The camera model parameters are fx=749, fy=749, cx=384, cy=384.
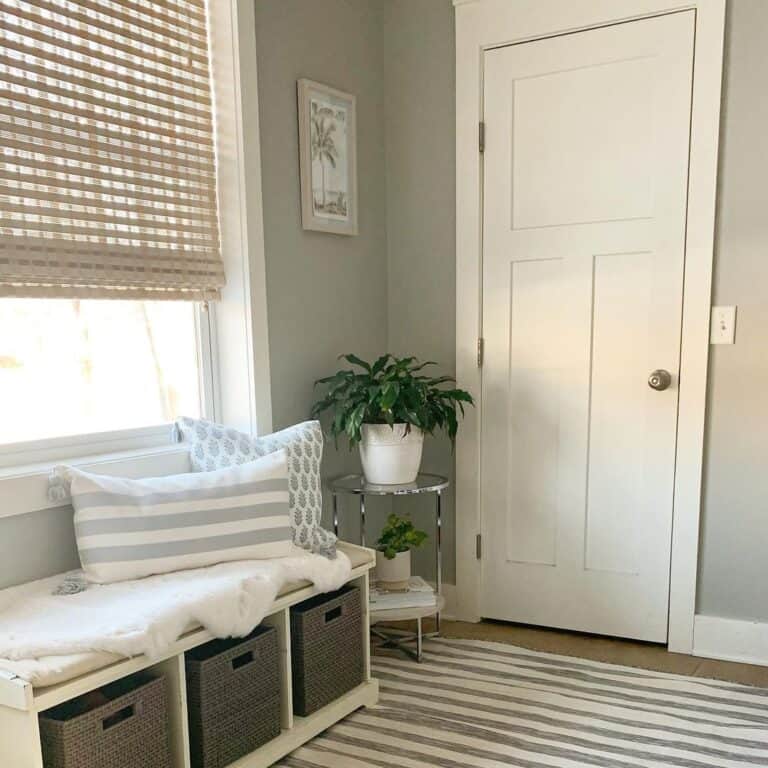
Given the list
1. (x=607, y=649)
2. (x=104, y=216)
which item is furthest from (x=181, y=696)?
(x=607, y=649)

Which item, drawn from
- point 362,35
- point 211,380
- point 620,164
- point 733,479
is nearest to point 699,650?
point 733,479

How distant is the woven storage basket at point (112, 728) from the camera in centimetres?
144

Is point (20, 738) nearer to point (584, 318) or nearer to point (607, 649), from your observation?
point (607, 649)

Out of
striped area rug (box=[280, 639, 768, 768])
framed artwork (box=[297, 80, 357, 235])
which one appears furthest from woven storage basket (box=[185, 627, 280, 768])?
framed artwork (box=[297, 80, 357, 235])

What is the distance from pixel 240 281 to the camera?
2.34 metres

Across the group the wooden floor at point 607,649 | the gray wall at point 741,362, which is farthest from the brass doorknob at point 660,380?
the wooden floor at point 607,649

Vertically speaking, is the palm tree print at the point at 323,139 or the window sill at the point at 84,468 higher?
the palm tree print at the point at 323,139

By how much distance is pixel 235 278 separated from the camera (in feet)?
7.70

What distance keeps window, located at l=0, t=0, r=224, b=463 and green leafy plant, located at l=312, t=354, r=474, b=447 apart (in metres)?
0.44

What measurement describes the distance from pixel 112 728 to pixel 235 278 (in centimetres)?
132

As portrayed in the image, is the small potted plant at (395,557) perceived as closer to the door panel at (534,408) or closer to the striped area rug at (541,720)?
the striped area rug at (541,720)

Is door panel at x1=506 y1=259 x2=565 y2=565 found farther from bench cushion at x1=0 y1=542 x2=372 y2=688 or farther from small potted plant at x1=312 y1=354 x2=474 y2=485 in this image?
bench cushion at x1=0 y1=542 x2=372 y2=688

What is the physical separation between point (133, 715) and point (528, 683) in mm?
1322

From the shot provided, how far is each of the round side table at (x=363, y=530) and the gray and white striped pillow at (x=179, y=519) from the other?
51cm
